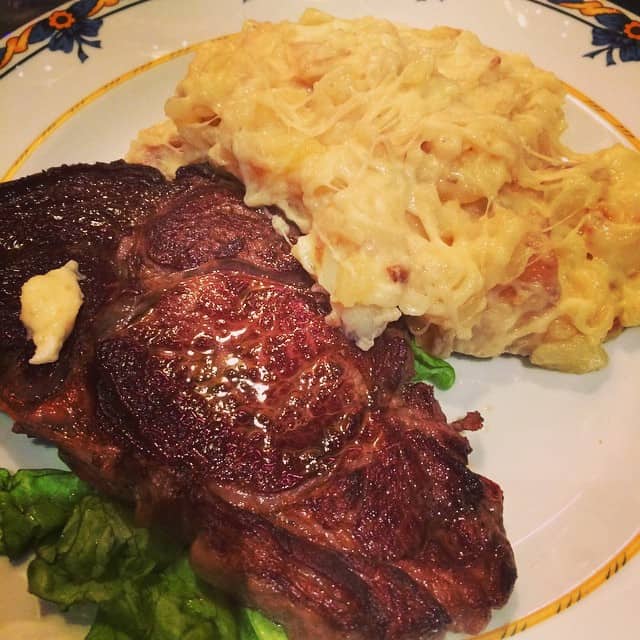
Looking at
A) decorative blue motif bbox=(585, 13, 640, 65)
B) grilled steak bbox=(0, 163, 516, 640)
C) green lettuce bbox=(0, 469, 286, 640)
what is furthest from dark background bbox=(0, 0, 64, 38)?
green lettuce bbox=(0, 469, 286, 640)

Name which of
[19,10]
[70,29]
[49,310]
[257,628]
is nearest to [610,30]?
[70,29]

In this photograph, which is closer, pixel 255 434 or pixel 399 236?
pixel 255 434

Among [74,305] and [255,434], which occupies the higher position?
[74,305]

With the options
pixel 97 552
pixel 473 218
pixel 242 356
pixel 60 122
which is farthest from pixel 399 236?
pixel 60 122

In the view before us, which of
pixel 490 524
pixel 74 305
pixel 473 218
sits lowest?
pixel 490 524

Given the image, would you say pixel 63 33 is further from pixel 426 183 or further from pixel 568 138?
pixel 568 138

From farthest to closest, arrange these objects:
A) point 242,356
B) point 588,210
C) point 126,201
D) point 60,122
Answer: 1. point 60,122
2. point 588,210
3. point 126,201
4. point 242,356

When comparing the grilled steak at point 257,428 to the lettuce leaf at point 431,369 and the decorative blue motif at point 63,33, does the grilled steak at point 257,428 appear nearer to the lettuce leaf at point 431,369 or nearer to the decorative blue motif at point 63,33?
the lettuce leaf at point 431,369

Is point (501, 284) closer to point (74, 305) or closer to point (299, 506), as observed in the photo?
point (299, 506)

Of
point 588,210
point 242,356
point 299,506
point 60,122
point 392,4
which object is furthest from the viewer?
point 392,4
